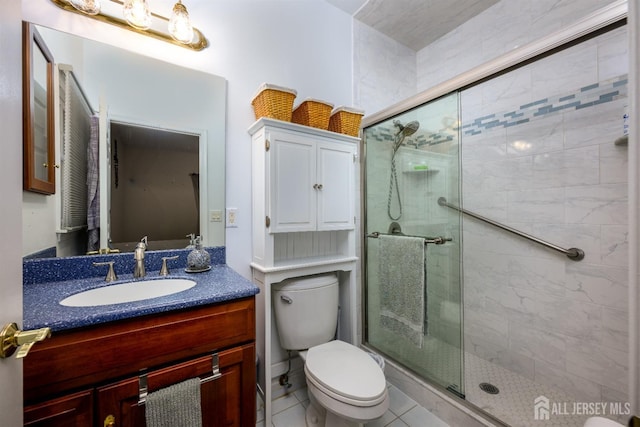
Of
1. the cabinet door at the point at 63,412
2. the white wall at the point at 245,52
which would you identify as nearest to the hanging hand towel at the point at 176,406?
the cabinet door at the point at 63,412

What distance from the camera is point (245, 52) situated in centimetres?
158

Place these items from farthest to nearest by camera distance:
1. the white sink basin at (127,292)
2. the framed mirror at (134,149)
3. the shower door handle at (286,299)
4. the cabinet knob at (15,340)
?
the shower door handle at (286,299)
the framed mirror at (134,149)
the white sink basin at (127,292)
the cabinet knob at (15,340)

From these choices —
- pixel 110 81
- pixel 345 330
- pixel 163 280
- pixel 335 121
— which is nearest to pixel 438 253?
pixel 345 330

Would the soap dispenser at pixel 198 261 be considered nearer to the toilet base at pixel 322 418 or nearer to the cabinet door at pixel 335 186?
the cabinet door at pixel 335 186

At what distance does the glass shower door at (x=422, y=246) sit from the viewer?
1.49 meters

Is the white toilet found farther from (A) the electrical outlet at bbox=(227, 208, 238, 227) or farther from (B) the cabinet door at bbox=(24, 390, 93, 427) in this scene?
(B) the cabinet door at bbox=(24, 390, 93, 427)

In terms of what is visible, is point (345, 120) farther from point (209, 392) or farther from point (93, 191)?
point (209, 392)

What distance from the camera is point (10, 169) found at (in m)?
0.49

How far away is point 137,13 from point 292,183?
107 cm

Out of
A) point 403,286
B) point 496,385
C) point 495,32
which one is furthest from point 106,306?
point 495,32

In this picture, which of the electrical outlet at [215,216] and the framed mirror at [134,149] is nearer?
the framed mirror at [134,149]

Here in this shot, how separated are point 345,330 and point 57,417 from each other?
1.43 m

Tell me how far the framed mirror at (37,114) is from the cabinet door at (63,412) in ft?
2.52

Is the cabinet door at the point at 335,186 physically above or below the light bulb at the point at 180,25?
below
